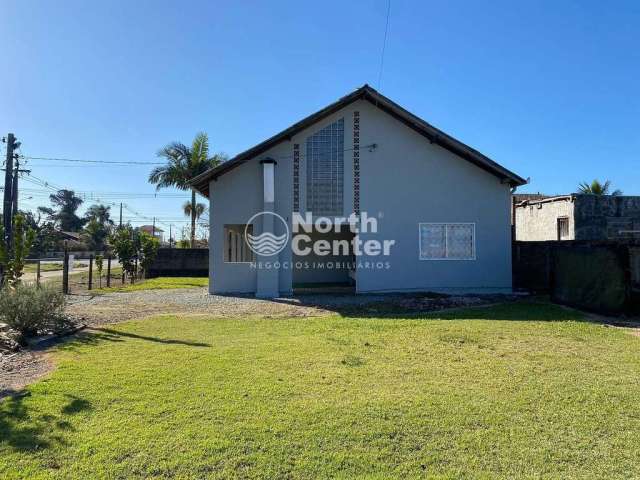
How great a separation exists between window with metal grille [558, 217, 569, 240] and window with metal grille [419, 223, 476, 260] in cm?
549

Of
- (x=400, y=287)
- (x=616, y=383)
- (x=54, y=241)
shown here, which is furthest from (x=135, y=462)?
(x=54, y=241)

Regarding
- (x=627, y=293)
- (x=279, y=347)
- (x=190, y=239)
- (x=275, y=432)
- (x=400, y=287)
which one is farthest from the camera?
(x=190, y=239)

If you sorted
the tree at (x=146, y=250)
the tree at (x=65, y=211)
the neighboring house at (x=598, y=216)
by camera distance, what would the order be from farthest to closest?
the tree at (x=65, y=211) < the tree at (x=146, y=250) < the neighboring house at (x=598, y=216)

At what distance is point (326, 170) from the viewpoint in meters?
15.1

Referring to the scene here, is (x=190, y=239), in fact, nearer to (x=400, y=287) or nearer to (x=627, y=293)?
(x=400, y=287)

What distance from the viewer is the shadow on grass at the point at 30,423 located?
366 centimetres

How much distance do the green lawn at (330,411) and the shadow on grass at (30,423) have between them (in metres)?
0.02

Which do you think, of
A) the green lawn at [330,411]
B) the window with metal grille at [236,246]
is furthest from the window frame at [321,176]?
the green lawn at [330,411]

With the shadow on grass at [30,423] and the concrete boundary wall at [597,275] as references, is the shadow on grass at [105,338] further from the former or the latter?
the concrete boundary wall at [597,275]

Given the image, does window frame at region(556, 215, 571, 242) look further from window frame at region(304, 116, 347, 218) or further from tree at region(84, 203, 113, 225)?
tree at region(84, 203, 113, 225)

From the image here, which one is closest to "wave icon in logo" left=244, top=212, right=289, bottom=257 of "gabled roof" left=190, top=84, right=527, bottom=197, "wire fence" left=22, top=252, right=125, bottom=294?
"gabled roof" left=190, top=84, right=527, bottom=197

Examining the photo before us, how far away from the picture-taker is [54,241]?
5166 centimetres

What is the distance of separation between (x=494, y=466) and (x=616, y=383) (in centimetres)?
295

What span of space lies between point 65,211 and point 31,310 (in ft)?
250
